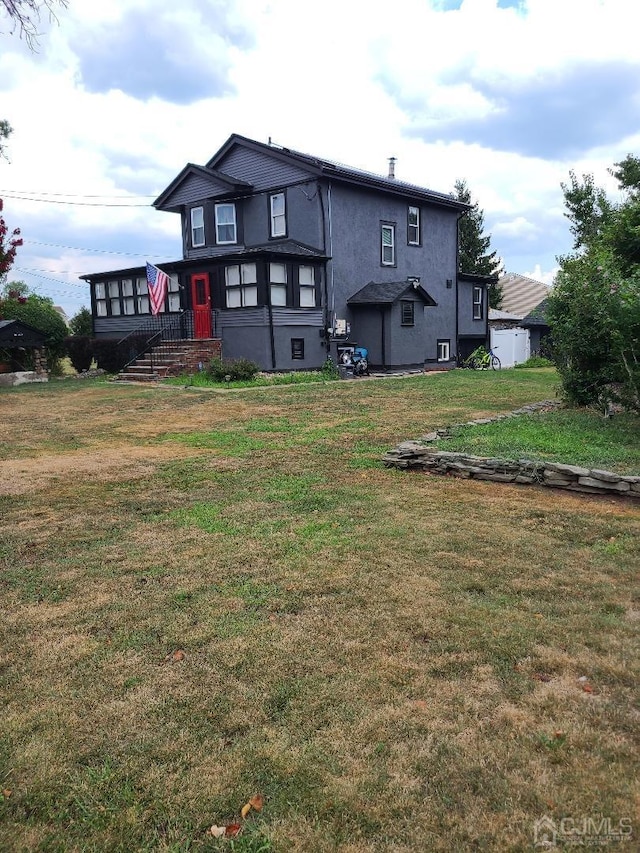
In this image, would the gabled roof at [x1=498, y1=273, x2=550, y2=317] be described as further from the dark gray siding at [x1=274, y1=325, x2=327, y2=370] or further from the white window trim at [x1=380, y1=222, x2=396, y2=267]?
the dark gray siding at [x1=274, y1=325, x2=327, y2=370]

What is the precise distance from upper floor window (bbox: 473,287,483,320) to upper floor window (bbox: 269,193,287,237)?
35.9ft

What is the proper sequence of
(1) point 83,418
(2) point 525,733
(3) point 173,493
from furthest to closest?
(1) point 83,418
(3) point 173,493
(2) point 525,733

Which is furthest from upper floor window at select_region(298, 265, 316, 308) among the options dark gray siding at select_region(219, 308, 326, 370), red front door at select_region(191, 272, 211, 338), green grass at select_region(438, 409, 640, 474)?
green grass at select_region(438, 409, 640, 474)

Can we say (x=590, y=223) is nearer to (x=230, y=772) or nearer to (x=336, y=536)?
(x=336, y=536)

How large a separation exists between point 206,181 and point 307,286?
22.2ft

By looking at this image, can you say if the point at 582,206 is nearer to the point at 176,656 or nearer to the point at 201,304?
the point at 201,304

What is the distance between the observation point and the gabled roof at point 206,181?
73.8ft

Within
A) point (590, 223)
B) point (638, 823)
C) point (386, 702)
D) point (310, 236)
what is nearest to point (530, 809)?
point (638, 823)

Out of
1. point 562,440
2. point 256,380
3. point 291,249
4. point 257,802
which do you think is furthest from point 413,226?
point 257,802

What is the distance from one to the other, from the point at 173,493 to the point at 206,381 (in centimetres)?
1237

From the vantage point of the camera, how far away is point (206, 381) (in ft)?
60.4

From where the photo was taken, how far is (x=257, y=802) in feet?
7.35

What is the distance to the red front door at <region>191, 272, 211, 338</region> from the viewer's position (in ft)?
71.6

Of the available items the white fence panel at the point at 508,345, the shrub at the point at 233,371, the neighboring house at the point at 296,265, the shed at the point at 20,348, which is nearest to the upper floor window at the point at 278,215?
the neighboring house at the point at 296,265
